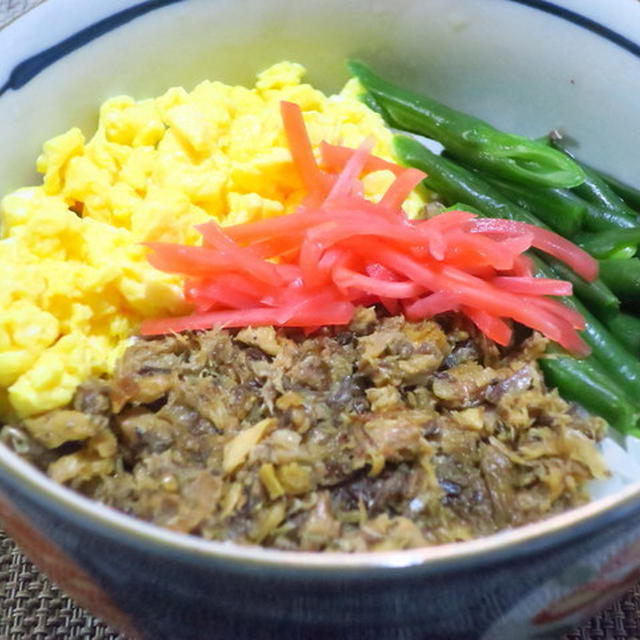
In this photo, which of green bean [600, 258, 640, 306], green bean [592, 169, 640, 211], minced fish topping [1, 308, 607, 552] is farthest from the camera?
green bean [592, 169, 640, 211]

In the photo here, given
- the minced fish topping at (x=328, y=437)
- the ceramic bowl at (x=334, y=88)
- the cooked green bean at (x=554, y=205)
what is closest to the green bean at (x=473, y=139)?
the cooked green bean at (x=554, y=205)

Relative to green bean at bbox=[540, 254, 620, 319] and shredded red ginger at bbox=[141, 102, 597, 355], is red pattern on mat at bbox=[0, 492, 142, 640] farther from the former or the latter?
green bean at bbox=[540, 254, 620, 319]

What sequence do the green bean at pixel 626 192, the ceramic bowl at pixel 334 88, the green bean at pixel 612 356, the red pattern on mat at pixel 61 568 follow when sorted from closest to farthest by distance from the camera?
the ceramic bowl at pixel 334 88 < the red pattern on mat at pixel 61 568 < the green bean at pixel 612 356 < the green bean at pixel 626 192

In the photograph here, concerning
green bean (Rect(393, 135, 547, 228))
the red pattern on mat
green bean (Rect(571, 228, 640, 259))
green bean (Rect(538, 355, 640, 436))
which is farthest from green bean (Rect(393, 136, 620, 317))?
the red pattern on mat

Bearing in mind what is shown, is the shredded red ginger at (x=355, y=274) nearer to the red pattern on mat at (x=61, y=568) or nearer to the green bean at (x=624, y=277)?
the green bean at (x=624, y=277)

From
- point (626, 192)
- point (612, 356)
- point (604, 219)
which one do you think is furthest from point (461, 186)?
point (612, 356)

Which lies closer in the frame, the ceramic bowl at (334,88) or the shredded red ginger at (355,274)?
the ceramic bowl at (334,88)
